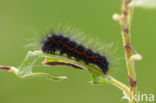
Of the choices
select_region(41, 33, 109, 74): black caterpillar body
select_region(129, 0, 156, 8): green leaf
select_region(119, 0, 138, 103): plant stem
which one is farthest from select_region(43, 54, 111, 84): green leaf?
select_region(129, 0, 156, 8): green leaf

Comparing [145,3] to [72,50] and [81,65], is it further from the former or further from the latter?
[72,50]

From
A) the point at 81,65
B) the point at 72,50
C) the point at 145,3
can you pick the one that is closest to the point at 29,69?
the point at 81,65

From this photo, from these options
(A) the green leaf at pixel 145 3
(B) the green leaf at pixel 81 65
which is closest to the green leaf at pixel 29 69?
(B) the green leaf at pixel 81 65

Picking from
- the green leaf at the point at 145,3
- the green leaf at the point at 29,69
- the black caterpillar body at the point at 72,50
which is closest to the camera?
the green leaf at the point at 145,3

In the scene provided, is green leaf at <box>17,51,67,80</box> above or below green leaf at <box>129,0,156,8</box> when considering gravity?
below

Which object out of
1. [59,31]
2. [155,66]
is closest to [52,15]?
[155,66]

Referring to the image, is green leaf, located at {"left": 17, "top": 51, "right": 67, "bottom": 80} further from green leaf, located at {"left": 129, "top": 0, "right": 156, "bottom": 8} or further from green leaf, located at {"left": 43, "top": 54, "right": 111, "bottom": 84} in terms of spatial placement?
green leaf, located at {"left": 129, "top": 0, "right": 156, "bottom": 8}

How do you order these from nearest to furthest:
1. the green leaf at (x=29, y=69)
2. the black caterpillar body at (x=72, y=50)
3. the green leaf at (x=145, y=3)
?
the green leaf at (x=145, y=3) < the green leaf at (x=29, y=69) < the black caterpillar body at (x=72, y=50)

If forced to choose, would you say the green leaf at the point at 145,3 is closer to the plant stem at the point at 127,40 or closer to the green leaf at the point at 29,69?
the plant stem at the point at 127,40
